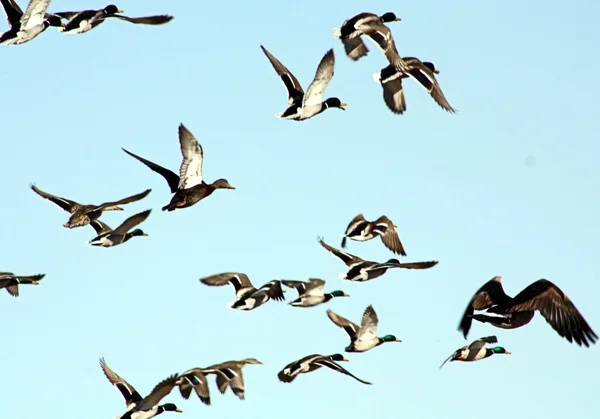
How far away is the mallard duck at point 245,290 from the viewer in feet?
79.9

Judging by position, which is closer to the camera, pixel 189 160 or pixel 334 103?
pixel 189 160

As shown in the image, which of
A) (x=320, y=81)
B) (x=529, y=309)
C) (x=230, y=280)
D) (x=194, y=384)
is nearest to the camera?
(x=529, y=309)

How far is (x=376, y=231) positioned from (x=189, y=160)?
15.3 feet

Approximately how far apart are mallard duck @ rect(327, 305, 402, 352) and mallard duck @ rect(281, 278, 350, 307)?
1.75ft

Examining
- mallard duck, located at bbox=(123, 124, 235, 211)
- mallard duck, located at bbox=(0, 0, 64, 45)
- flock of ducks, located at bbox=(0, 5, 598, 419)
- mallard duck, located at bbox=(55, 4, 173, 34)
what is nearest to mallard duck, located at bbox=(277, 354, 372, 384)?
flock of ducks, located at bbox=(0, 5, 598, 419)

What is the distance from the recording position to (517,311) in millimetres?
21656

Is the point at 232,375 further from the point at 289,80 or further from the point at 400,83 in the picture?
the point at 400,83

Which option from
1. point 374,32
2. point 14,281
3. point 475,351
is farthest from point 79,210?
point 475,351

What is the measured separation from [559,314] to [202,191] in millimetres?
8192

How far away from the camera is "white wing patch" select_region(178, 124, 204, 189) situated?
24.4 meters

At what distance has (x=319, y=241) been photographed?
87.3 feet

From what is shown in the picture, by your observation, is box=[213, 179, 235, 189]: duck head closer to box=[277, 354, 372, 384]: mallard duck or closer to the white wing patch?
the white wing patch

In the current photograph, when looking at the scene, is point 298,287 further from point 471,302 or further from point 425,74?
point 425,74

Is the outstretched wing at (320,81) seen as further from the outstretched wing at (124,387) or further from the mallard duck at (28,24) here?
the outstretched wing at (124,387)
